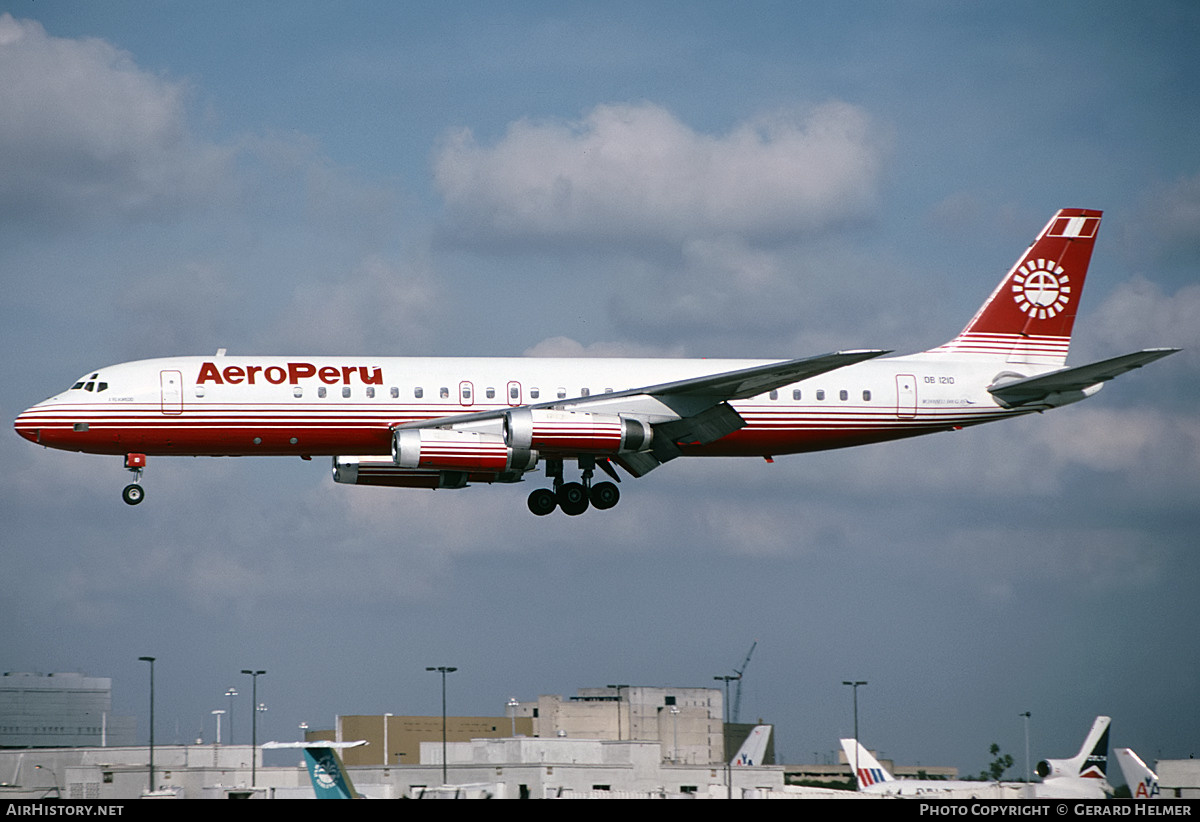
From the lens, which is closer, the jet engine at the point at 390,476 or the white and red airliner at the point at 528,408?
the white and red airliner at the point at 528,408

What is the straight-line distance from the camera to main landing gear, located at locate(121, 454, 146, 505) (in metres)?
53.2

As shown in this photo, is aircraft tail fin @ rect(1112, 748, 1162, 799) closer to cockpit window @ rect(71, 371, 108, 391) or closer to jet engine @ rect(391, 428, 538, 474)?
jet engine @ rect(391, 428, 538, 474)

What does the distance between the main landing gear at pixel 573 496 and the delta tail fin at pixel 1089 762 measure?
23930 mm

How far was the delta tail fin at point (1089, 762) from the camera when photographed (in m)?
65.1

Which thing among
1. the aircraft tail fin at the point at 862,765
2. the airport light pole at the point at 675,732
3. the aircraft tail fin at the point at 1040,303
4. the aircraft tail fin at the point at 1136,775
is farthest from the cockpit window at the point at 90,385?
the airport light pole at the point at 675,732

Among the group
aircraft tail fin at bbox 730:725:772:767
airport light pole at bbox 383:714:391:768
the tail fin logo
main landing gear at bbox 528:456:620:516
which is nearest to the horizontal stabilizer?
main landing gear at bbox 528:456:620:516

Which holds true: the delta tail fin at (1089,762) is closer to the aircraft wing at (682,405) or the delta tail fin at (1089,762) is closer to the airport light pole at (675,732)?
the aircraft wing at (682,405)

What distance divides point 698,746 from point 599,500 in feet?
235

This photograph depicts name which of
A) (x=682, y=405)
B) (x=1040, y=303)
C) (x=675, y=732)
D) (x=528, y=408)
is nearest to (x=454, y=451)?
(x=528, y=408)

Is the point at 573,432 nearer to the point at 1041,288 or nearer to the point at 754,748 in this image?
the point at 1041,288

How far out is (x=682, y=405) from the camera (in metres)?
55.3

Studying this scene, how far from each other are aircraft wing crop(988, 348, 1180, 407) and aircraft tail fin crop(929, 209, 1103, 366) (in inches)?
113

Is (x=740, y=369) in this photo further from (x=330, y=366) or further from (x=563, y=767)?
(x=563, y=767)
